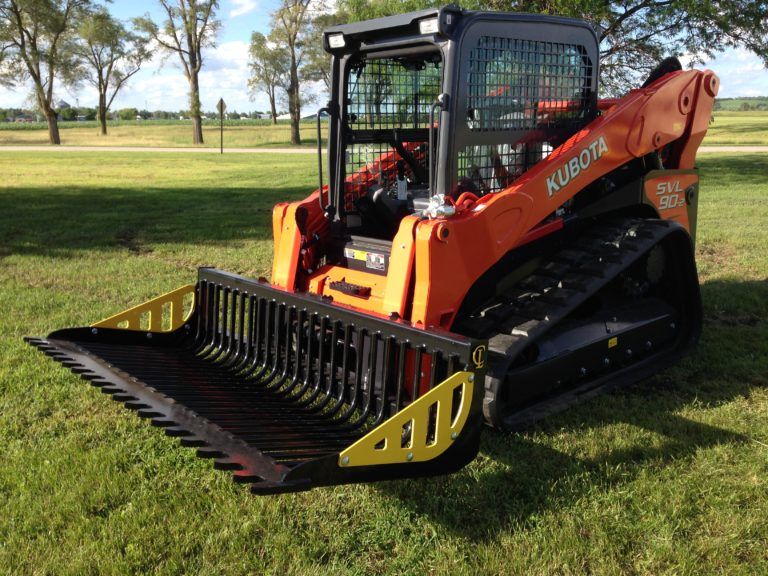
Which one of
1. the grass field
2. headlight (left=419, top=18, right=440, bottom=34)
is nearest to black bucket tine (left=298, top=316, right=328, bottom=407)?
headlight (left=419, top=18, right=440, bottom=34)

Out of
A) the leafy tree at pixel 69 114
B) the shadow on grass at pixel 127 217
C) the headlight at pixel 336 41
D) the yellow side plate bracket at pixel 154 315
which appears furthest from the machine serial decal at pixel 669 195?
the leafy tree at pixel 69 114

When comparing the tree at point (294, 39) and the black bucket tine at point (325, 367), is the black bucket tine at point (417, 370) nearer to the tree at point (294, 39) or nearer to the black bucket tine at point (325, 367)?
the black bucket tine at point (325, 367)

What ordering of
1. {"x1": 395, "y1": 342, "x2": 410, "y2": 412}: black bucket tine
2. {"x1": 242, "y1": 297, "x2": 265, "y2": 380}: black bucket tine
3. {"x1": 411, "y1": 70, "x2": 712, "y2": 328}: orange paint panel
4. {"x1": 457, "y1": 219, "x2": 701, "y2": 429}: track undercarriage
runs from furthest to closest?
{"x1": 242, "y1": 297, "x2": 265, "y2": 380}: black bucket tine
{"x1": 457, "y1": 219, "x2": 701, "y2": 429}: track undercarriage
{"x1": 411, "y1": 70, "x2": 712, "y2": 328}: orange paint panel
{"x1": 395, "y1": 342, "x2": 410, "y2": 412}: black bucket tine

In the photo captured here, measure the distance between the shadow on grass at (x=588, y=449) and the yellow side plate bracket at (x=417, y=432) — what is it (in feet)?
1.13

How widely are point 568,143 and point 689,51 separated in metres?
13.7

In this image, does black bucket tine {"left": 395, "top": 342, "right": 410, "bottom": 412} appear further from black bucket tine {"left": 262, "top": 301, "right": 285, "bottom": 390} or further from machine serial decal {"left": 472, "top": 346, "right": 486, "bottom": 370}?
black bucket tine {"left": 262, "top": 301, "right": 285, "bottom": 390}

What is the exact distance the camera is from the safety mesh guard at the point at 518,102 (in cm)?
402

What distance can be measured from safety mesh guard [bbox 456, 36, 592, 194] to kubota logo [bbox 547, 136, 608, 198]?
0.24 metres

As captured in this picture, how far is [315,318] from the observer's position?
3.94m

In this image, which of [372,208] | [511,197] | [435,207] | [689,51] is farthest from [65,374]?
[689,51]

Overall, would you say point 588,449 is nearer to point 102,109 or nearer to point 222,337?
point 222,337

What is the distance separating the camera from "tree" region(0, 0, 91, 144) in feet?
147

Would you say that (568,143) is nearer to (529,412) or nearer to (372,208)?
(372,208)

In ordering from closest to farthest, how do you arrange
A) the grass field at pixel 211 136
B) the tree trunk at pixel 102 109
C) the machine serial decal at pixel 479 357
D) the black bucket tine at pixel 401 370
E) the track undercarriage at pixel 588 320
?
the machine serial decal at pixel 479 357 → the black bucket tine at pixel 401 370 → the track undercarriage at pixel 588 320 → the grass field at pixel 211 136 → the tree trunk at pixel 102 109
